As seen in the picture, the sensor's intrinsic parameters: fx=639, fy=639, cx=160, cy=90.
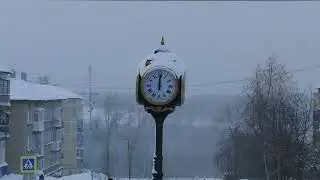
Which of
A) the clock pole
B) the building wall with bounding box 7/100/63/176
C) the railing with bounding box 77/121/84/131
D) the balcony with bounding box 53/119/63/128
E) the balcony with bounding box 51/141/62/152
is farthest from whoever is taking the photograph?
the railing with bounding box 77/121/84/131

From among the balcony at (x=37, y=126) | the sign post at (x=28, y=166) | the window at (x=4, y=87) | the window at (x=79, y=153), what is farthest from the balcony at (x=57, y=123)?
the sign post at (x=28, y=166)

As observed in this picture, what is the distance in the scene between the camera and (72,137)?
191 ft

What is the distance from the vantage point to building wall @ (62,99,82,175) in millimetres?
56219

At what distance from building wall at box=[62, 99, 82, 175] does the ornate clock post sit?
160 feet

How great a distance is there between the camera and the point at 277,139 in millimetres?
24359

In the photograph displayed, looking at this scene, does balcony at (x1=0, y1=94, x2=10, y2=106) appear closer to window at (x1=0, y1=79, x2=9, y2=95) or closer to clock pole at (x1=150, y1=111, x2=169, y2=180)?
window at (x1=0, y1=79, x2=9, y2=95)

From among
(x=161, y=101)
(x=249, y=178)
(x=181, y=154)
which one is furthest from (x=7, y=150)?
(x=161, y=101)

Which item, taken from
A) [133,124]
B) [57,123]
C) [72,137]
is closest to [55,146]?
[57,123]

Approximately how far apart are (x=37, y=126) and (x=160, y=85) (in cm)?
3697

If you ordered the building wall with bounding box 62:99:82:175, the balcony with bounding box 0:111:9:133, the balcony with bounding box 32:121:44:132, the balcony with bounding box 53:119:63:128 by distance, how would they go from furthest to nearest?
the building wall with bounding box 62:99:82:175 < the balcony with bounding box 53:119:63:128 < the balcony with bounding box 32:121:44:132 < the balcony with bounding box 0:111:9:133

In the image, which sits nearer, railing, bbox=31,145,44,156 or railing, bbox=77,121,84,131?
railing, bbox=31,145,44,156

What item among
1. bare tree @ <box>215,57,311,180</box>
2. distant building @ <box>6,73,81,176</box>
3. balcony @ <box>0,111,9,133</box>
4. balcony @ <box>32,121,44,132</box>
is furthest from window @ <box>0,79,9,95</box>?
bare tree @ <box>215,57,311,180</box>

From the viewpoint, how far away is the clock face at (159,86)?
22.4 feet

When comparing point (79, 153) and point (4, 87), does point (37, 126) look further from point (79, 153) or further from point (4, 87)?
point (79, 153)
